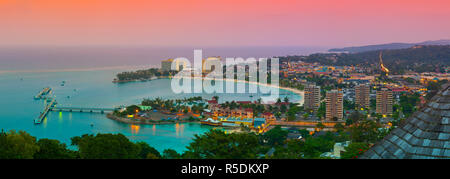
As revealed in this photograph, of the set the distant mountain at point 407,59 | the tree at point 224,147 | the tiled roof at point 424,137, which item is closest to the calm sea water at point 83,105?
the tree at point 224,147

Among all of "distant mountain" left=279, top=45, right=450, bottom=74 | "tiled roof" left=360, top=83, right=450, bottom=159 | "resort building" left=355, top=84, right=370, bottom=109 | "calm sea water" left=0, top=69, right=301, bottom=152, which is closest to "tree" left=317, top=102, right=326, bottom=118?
"resort building" left=355, top=84, right=370, bottom=109

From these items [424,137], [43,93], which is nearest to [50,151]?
[424,137]

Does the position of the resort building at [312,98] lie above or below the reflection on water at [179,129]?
above

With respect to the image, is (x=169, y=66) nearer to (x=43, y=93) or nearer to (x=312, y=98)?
(x=43, y=93)

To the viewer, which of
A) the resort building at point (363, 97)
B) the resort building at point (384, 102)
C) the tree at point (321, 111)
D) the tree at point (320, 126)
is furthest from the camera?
the resort building at point (363, 97)

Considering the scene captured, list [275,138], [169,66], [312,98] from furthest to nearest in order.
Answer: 1. [169,66]
2. [312,98]
3. [275,138]

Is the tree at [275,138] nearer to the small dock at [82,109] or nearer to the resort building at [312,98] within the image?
the resort building at [312,98]
